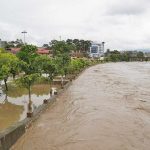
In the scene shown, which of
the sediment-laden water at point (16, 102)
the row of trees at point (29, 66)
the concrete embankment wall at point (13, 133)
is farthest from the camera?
the row of trees at point (29, 66)

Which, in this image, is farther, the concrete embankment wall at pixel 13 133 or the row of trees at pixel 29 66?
the row of trees at pixel 29 66

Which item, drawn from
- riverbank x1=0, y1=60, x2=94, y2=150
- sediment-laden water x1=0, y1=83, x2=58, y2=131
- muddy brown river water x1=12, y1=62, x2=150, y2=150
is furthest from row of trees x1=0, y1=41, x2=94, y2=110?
riverbank x1=0, y1=60, x2=94, y2=150

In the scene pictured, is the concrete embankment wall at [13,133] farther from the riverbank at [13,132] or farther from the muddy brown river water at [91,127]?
the muddy brown river water at [91,127]

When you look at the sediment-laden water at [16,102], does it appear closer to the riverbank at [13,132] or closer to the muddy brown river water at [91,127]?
the riverbank at [13,132]

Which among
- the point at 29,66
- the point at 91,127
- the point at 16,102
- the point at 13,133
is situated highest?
the point at 29,66

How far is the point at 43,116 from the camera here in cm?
2292

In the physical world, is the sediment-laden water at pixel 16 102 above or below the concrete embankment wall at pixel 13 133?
below

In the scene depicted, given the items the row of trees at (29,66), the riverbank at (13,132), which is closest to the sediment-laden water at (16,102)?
the riverbank at (13,132)

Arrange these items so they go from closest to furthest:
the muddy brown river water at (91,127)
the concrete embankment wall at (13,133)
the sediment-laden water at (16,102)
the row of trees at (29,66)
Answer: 1. the concrete embankment wall at (13,133)
2. the muddy brown river water at (91,127)
3. the sediment-laden water at (16,102)
4. the row of trees at (29,66)

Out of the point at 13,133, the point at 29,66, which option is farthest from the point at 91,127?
the point at 29,66

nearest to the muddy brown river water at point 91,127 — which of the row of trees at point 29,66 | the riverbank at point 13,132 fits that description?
the riverbank at point 13,132

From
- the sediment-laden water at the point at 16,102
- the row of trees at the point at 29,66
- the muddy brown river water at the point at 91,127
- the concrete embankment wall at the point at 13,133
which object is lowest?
the sediment-laden water at the point at 16,102

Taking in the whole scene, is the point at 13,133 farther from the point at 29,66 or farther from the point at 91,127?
the point at 29,66

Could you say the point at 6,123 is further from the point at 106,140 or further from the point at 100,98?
the point at 100,98
